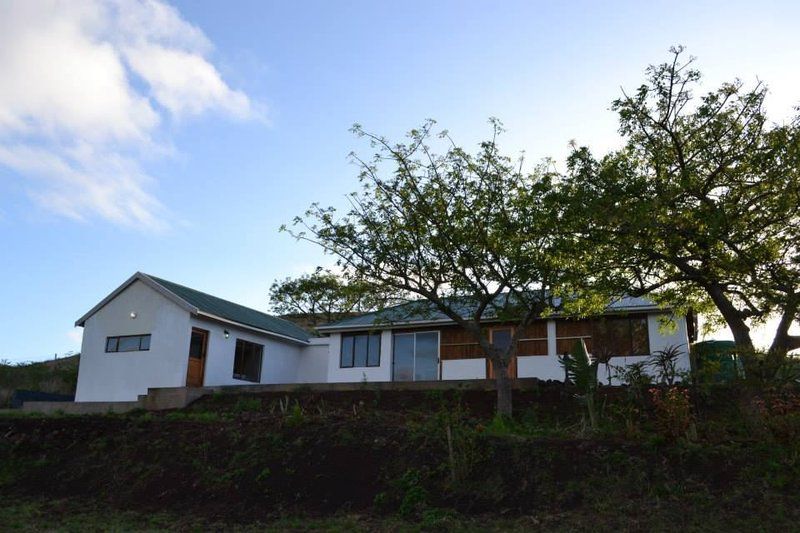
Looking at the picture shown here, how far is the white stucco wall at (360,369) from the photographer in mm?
23688

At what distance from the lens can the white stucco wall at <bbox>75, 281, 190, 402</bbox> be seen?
74.7 ft

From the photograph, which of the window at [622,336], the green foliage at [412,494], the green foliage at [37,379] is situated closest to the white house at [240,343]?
the window at [622,336]

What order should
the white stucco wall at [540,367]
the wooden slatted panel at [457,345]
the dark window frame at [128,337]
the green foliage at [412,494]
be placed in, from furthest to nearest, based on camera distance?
Result: 1. the dark window frame at [128,337]
2. the wooden slatted panel at [457,345]
3. the white stucco wall at [540,367]
4. the green foliage at [412,494]

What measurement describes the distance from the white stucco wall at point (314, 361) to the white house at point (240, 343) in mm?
3118

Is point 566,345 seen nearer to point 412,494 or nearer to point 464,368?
point 464,368

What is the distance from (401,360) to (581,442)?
553 inches

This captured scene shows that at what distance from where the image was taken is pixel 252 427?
39.8ft

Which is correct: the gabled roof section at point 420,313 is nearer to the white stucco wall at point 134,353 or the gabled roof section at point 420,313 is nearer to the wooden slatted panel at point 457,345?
the wooden slatted panel at point 457,345

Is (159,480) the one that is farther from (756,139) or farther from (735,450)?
(756,139)

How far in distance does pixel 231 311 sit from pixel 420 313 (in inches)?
487

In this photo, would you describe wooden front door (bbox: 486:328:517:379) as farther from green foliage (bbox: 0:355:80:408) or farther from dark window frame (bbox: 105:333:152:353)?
green foliage (bbox: 0:355:80:408)

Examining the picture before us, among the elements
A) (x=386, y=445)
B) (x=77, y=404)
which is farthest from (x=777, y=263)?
(x=77, y=404)

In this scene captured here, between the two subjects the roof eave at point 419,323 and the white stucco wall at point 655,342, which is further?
the roof eave at point 419,323

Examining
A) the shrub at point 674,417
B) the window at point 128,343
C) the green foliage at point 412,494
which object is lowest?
the green foliage at point 412,494
